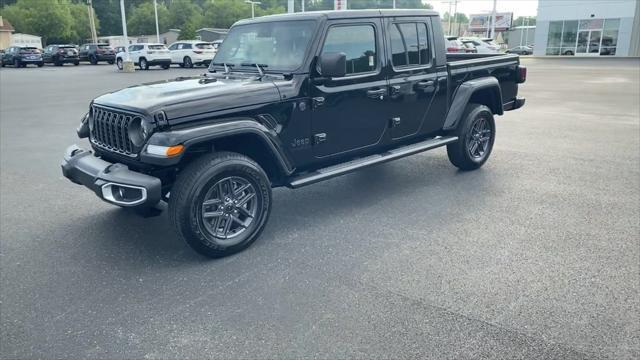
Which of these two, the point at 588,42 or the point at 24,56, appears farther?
the point at 588,42

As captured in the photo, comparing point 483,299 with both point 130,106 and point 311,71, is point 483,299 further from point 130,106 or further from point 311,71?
point 130,106

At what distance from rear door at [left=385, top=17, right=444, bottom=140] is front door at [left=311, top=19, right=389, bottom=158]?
173 mm

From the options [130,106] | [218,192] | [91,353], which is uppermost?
[130,106]

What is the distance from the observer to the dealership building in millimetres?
41531

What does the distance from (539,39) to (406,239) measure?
1924 inches

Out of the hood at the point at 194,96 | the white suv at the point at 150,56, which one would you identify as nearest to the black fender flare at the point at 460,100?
the hood at the point at 194,96

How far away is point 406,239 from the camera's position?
448 cm

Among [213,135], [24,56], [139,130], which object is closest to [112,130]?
[139,130]

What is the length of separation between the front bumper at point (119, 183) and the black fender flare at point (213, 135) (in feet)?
0.57

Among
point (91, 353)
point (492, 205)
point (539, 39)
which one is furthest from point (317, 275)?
point (539, 39)

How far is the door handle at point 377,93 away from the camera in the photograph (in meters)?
5.10

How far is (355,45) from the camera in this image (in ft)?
16.6

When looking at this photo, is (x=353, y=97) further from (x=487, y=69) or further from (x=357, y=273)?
(x=487, y=69)

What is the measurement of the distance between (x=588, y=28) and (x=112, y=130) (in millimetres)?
48460
